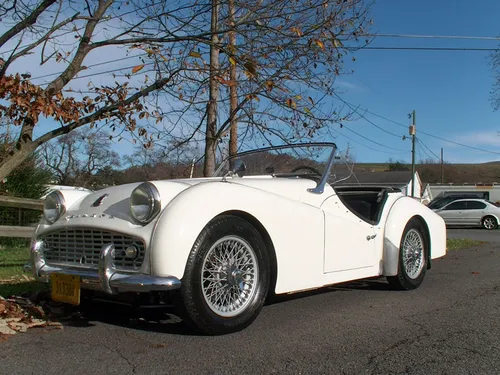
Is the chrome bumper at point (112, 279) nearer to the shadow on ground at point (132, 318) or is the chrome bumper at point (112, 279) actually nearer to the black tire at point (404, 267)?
the shadow on ground at point (132, 318)

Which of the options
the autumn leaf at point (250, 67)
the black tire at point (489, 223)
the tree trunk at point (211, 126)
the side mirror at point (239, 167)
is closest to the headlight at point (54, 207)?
the side mirror at point (239, 167)

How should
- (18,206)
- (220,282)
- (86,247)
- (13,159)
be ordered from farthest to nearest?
(18,206)
(13,159)
(86,247)
(220,282)

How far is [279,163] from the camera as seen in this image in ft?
19.4

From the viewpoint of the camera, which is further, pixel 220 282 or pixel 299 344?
pixel 220 282

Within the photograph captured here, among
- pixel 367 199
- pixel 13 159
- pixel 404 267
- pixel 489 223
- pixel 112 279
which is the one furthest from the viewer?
pixel 489 223

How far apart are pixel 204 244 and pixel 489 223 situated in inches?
920

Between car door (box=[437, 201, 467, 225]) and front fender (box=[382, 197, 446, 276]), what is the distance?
19.1 m

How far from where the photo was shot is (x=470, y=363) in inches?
128

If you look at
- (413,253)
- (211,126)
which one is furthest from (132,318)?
(211,126)

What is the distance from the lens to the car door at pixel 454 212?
24.3 metres

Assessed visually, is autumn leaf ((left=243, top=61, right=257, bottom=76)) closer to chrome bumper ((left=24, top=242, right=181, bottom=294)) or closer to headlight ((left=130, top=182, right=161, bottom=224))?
headlight ((left=130, top=182, right=161, bottom=224))

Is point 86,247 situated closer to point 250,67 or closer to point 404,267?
point 250,67

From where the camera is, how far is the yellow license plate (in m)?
3.77

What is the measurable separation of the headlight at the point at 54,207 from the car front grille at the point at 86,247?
0.17 m
